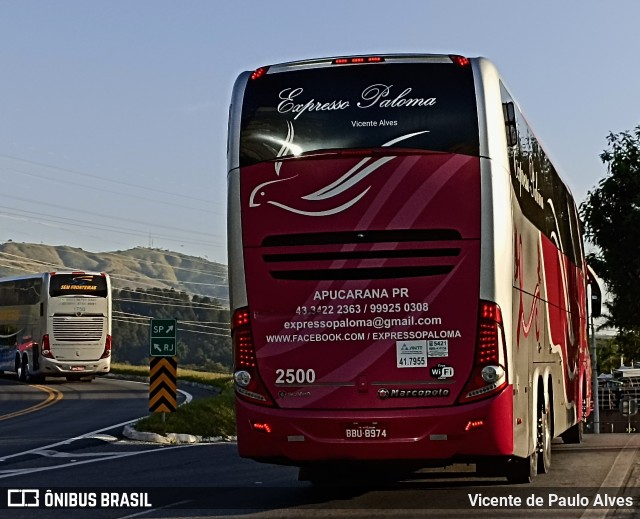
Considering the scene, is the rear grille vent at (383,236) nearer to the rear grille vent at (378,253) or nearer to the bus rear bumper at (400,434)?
the rear grille vent at (378,253)

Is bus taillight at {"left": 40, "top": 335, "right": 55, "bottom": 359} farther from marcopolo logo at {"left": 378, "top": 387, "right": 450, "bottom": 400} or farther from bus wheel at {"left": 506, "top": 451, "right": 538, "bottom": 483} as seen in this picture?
marcopolo logo at {"left": 378, "top": 387, "right": 450, "bottom": 400}

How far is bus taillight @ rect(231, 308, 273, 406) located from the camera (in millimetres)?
12070

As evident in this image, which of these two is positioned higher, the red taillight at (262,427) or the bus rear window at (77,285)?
the bus rear window at (77,285)

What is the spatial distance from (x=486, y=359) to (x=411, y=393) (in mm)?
774

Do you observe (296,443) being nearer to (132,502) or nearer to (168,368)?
(132,502)

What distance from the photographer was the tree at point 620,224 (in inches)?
1307

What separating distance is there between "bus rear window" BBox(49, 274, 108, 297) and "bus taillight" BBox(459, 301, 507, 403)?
37.2m

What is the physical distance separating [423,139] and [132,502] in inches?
194

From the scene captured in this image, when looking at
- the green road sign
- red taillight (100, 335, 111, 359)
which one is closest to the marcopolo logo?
the green road sign

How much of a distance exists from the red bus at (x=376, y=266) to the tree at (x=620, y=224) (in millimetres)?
21648

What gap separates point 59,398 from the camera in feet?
131

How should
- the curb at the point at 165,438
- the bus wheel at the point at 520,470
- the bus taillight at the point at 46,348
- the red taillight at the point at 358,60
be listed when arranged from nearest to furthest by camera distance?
1. the red taillight at the point at 358,60
2. the bus wheel at the point at 520,470
3. the curb at the point at 165,438
4. the bus taillight at the point at 46,348

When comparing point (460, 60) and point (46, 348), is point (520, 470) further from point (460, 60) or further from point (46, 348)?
point (46, 348)

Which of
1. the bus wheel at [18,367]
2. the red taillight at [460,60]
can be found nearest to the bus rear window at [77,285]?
the bus wheel at [18,367]
